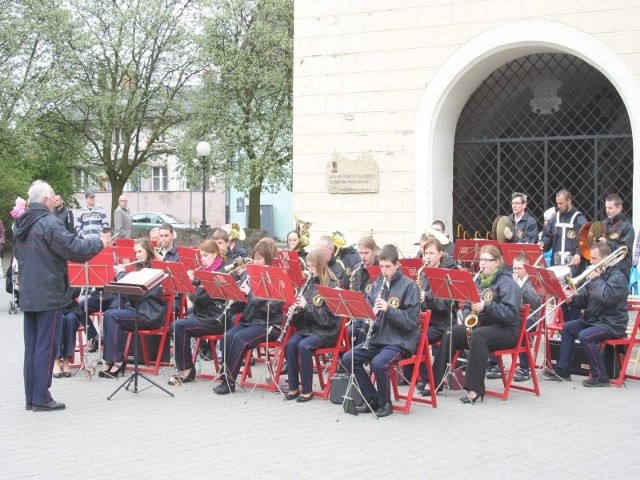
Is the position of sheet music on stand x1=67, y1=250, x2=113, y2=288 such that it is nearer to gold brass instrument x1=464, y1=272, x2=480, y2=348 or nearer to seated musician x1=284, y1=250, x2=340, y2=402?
seated musician x1=284, y1=250, x2=340, y2=402

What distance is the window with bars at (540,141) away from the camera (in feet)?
49.3

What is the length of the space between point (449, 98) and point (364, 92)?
137 cm

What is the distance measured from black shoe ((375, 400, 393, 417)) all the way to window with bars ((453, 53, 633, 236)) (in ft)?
25.3

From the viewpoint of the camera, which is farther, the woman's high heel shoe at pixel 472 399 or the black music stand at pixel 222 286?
the black music stand at pixel 222 286

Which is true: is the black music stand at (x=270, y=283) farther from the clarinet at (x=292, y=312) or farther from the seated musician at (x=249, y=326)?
the seated musician at (x=249, y=326)

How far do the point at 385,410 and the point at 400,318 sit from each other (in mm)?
809

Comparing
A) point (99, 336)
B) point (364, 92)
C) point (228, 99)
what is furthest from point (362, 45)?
point (228, 99)

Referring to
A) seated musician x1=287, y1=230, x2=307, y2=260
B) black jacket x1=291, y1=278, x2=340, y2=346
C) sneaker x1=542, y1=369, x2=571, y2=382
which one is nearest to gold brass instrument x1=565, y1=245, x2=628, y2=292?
sneaker x1=542, y1=369, x2=571, y2=382

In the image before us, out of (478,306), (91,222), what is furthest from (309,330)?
(91,222)

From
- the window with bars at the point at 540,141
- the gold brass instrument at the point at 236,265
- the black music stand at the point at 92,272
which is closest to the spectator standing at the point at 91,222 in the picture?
the window with bars at the point at 540,141

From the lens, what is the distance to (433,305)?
933cm

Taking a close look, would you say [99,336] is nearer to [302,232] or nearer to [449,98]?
[302,232]

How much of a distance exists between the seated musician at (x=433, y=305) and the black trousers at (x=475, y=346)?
0.16 metres

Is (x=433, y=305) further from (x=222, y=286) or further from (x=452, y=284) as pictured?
(x=222, y=286)
